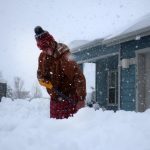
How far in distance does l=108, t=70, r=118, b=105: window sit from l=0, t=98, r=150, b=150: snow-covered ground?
10.9m

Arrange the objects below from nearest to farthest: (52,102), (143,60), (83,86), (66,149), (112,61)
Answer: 1. (66,149)
2. (83,86)
3. (52,102)
4. (143,60)
5. (112,61)

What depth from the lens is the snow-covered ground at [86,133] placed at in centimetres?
233

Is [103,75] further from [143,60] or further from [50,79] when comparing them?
[50,79]

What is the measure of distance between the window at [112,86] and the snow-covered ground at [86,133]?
10.9 m

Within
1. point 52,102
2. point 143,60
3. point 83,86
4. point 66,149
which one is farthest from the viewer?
point 143,60

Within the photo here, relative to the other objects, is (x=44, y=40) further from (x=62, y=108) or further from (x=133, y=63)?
(x=133, y=63)

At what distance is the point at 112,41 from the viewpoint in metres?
11.3

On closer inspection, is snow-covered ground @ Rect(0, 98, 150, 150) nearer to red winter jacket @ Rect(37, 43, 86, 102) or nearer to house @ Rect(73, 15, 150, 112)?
red winter jacket @ Rect(37, 43, 86, 102)

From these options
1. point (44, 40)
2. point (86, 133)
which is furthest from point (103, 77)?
point (86, 133)

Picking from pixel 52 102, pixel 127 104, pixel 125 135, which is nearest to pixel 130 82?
pixel 127 104

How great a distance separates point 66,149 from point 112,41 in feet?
29.9

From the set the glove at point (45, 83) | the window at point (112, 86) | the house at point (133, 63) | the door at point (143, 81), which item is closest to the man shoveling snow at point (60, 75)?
the glove at point (45, 83)

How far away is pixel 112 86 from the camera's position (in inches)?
564

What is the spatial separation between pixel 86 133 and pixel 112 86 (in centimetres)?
1180
